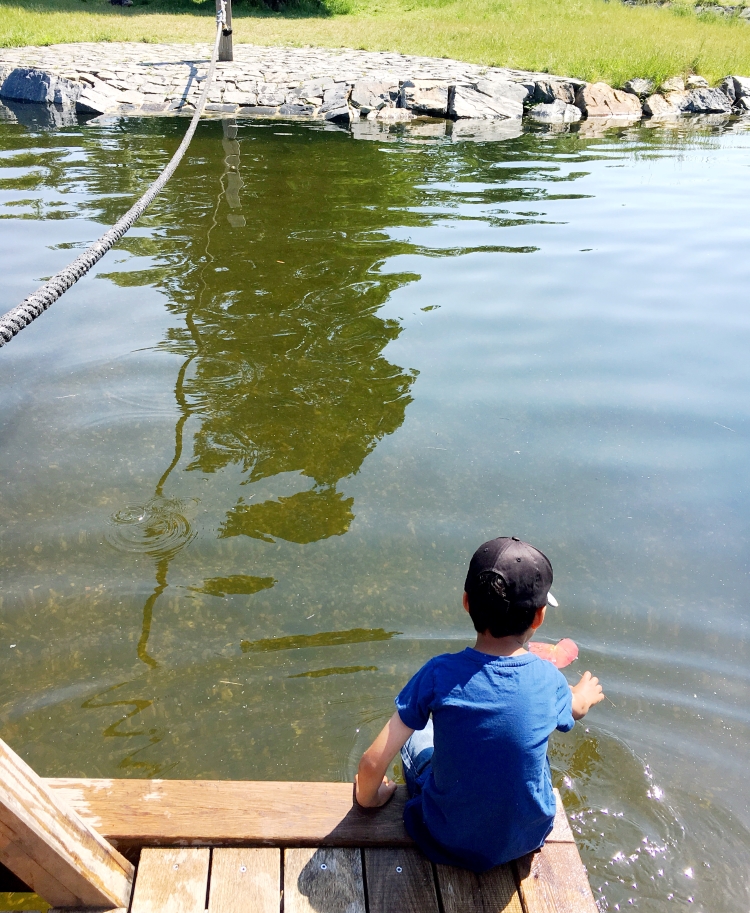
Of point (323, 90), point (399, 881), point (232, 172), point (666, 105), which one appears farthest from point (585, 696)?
point (666, 105)

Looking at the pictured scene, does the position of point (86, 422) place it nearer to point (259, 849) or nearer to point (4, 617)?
point (4, 617)

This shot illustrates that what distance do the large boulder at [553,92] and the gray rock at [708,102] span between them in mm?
3600

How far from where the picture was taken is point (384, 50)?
20.4m

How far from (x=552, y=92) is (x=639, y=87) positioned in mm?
2945

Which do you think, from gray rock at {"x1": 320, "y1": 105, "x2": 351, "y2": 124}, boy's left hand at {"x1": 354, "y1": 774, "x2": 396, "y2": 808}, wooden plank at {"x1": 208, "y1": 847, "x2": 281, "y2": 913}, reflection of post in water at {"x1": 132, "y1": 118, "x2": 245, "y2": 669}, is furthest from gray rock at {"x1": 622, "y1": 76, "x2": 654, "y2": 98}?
wooden plank at {"x1": 208, "y1": 847, "x2": 281, "y2": 913}

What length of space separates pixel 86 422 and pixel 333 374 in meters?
1.64

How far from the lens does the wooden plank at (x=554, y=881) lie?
2.14 meters

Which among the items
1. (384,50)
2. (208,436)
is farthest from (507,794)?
(384,50)

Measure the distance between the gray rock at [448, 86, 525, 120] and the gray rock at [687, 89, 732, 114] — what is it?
536 centimetres

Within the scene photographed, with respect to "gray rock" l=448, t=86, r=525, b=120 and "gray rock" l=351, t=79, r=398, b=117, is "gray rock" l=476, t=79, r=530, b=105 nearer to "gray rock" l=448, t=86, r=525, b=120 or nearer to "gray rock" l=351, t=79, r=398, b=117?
"gray rock" l=448, t=86, r=525, b=120

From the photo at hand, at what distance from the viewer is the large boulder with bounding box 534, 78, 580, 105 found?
1712 cm

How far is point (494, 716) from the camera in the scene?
1998 millimetres

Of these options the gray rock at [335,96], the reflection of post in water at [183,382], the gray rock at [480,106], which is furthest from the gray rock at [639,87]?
the reflection of post in water at [183,382]

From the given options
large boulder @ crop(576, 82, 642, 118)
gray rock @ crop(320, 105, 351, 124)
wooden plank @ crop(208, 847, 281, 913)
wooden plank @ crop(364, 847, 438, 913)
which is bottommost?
wooden plank @ crop(364, 847, 438, 913)
